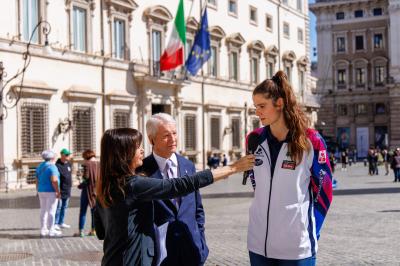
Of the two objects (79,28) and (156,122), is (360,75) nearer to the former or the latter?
(79,28)

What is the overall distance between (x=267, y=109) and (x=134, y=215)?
3.44 feet

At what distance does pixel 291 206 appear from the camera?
3945mm

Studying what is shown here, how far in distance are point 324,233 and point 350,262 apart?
306 cm

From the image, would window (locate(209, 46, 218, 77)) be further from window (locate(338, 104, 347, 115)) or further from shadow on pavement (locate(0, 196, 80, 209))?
window (locate(338, 104, 347, 115))

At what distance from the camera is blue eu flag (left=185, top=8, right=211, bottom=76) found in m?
32.9

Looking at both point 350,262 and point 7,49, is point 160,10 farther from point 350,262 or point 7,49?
point 350,262

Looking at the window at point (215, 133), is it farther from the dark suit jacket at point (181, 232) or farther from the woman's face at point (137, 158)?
the woman's face at point (137, 158)

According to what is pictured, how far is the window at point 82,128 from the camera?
90.9 ft

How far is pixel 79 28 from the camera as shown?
28266 mm

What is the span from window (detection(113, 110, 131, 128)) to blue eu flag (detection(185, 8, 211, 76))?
411 cm

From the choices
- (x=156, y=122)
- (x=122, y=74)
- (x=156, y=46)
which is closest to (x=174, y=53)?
(x=122, y=74)

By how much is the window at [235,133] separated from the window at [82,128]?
14.6 metres

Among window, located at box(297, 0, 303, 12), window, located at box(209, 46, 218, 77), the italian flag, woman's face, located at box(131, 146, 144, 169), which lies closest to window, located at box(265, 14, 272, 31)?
window, located at box(297, 0, 303, 12)

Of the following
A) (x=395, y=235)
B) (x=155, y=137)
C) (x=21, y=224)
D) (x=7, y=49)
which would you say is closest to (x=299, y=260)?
(x=155, y=137)
